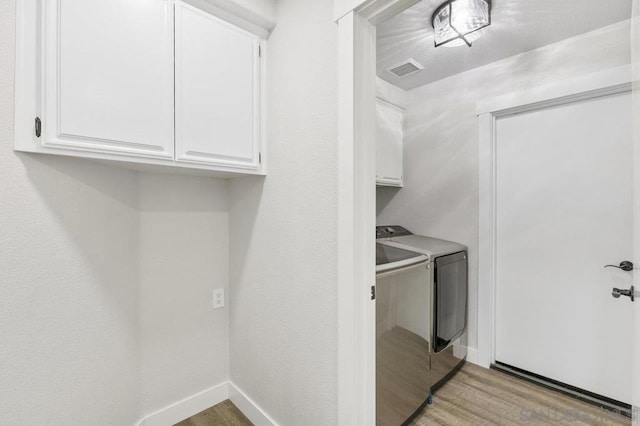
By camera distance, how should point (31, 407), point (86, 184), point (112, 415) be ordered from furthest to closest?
point (112, 415), point (86, 184), point (31, 407)

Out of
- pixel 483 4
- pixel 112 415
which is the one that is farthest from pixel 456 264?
pixel 112 415

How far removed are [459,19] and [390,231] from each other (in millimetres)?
1539

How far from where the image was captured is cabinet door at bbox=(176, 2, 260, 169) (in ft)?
4.36

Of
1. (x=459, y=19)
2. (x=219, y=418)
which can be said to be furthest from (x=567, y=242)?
(x=219, y=418)

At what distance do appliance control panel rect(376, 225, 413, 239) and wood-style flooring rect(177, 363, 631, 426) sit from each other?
118 cm

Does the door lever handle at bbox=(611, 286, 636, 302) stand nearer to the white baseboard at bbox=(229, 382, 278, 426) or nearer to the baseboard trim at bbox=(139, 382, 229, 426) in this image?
the white baseboard at bbox=(229, 382, 278, 426)

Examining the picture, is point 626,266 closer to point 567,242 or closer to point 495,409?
point 567,242

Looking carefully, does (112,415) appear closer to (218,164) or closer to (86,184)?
(86,184)

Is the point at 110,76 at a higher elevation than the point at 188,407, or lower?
higher

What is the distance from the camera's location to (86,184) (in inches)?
49.1

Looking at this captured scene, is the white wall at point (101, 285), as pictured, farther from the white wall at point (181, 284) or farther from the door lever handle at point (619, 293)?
the door lever handle at point (619, 293)

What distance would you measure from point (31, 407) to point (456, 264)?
2407 millimetres

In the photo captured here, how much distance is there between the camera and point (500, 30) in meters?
1.88

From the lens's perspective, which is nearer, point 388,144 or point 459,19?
point 459,19
